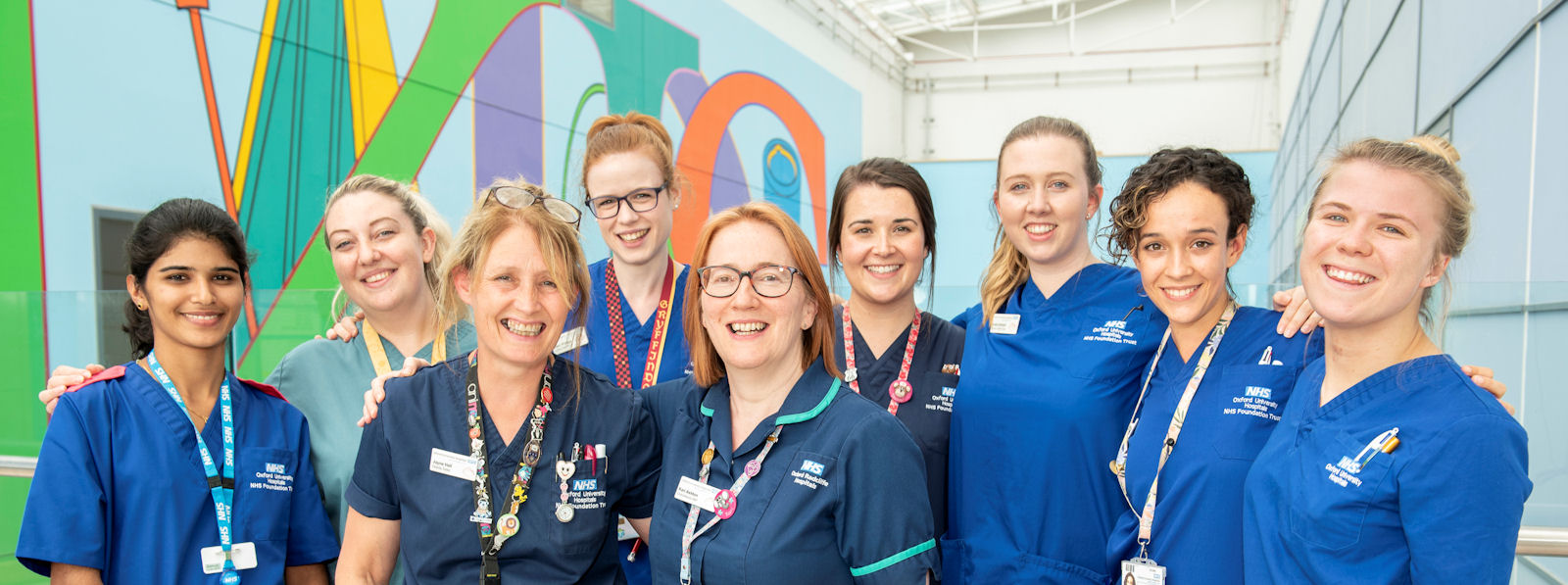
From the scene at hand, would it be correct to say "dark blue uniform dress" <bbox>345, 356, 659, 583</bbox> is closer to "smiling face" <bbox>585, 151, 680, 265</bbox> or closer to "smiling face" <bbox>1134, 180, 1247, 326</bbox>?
"smiling face" <bbox>585, 151, 680, 265</bbox>

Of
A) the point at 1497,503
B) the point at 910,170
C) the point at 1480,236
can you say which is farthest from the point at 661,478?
the point at 1480,236

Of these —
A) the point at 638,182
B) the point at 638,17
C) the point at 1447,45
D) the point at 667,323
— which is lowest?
the point at 667,323

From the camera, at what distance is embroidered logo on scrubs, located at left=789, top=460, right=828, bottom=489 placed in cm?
158

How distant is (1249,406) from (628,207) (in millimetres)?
1748

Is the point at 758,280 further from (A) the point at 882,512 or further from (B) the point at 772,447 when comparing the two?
(A) the point at 882,512

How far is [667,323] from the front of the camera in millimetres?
2615

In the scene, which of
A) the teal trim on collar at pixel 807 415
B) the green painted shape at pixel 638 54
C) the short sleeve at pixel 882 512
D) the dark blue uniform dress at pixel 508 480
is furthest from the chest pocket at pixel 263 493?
the green painted shape at pixel 638 54

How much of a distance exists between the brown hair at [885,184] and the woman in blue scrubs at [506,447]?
0.76 meters

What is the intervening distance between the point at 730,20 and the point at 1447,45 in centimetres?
1029

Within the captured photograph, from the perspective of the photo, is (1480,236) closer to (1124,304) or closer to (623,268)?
(1124,304)

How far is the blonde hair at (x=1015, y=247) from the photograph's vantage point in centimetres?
227

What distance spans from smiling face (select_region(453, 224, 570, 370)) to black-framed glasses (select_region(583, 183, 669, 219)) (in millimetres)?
787

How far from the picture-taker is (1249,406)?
180cm

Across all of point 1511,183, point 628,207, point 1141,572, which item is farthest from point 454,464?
point 1511,183
